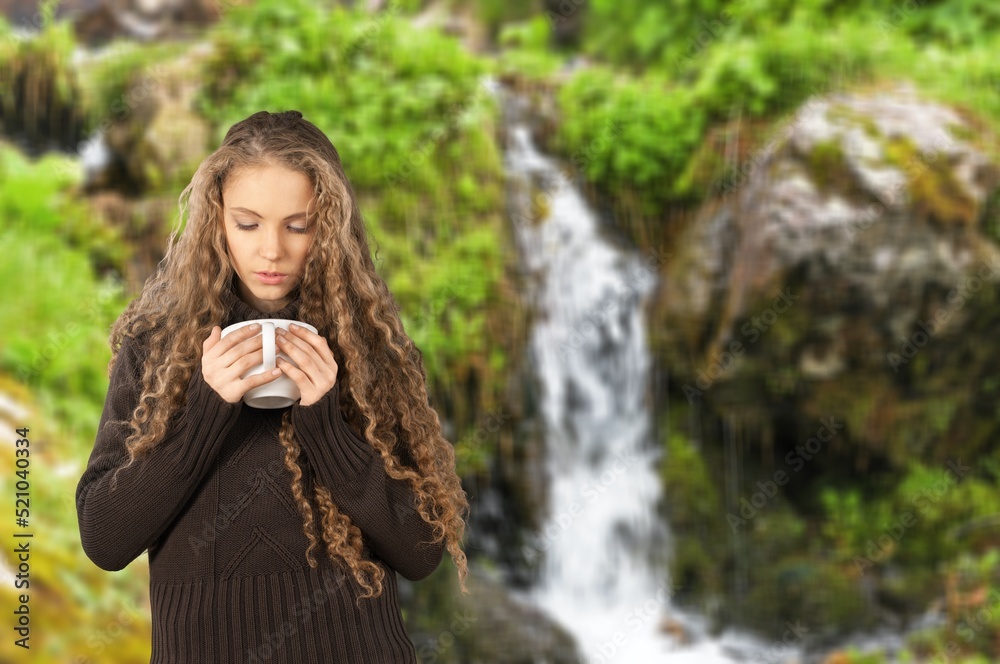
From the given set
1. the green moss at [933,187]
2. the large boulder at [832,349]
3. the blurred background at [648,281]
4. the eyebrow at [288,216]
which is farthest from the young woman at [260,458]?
the green moss at [933,187]

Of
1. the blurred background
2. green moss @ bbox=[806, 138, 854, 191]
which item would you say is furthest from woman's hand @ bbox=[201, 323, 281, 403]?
green moss @ bbox=[806, 138, 854, 191]

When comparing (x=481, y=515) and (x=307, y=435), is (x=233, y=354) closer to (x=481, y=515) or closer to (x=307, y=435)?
(x=307, y=435)

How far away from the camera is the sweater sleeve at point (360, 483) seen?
118 cm

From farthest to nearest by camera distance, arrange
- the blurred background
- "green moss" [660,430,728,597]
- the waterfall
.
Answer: "green moss" [660,430,728,597]
the waterfall
the blurred background

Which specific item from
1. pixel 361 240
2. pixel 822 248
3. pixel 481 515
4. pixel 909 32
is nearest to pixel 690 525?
pixel 481 515

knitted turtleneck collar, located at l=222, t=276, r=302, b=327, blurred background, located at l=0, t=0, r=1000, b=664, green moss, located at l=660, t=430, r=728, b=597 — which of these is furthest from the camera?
green moss, located at l=660, t=430, r=728, b=597

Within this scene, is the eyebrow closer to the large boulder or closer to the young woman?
the young woman

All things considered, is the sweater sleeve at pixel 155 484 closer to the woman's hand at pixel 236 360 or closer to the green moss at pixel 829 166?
the woman's hand at pixel 236 360

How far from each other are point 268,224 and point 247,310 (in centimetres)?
13

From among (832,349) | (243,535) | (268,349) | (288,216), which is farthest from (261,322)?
(832,349)

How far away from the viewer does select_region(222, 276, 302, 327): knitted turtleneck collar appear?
1.25 meters

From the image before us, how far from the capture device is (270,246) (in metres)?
1.18

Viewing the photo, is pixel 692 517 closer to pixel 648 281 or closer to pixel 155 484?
pixel 648 281

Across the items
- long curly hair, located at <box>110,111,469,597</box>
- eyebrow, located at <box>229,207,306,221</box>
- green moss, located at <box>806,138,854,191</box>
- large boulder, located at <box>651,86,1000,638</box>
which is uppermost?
eyebrow, located at <box>229,207,306,221</box>
